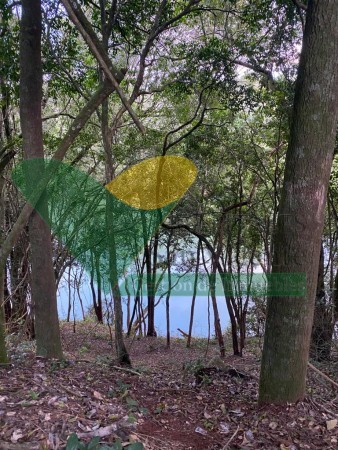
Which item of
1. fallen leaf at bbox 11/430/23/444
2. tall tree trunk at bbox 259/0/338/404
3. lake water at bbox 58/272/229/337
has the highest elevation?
tall tree trunk at bbox 259/0/338/404

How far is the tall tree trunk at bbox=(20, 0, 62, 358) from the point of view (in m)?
3.04

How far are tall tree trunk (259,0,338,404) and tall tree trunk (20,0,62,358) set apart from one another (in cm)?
169

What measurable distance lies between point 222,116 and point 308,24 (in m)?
3.42

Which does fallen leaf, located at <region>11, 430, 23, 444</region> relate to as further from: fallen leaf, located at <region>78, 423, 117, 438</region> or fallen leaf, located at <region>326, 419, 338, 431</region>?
fallen leaf, located at <region>326, 419, 338, 431</region>

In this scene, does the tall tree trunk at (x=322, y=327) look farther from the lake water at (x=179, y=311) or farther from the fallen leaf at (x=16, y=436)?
the fallen leaf at (x=16, y=436)

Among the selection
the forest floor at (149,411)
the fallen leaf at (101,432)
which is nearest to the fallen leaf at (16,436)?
the forest floor at (149,411)

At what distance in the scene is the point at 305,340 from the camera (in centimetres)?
235

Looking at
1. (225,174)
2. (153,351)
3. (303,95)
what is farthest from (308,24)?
(153,351)

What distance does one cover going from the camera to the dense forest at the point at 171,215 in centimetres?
223

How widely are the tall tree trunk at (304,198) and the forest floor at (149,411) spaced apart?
205 millimetres

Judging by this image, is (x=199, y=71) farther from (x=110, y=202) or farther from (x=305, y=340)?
(x=305, y=340)

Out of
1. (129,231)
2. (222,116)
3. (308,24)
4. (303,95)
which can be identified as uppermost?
(222,116)

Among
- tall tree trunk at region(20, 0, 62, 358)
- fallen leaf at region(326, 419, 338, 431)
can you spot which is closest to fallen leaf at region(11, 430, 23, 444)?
tall tree trunk at region(20, 0, 62, 358)

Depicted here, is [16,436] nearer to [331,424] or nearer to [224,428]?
[224,428]
